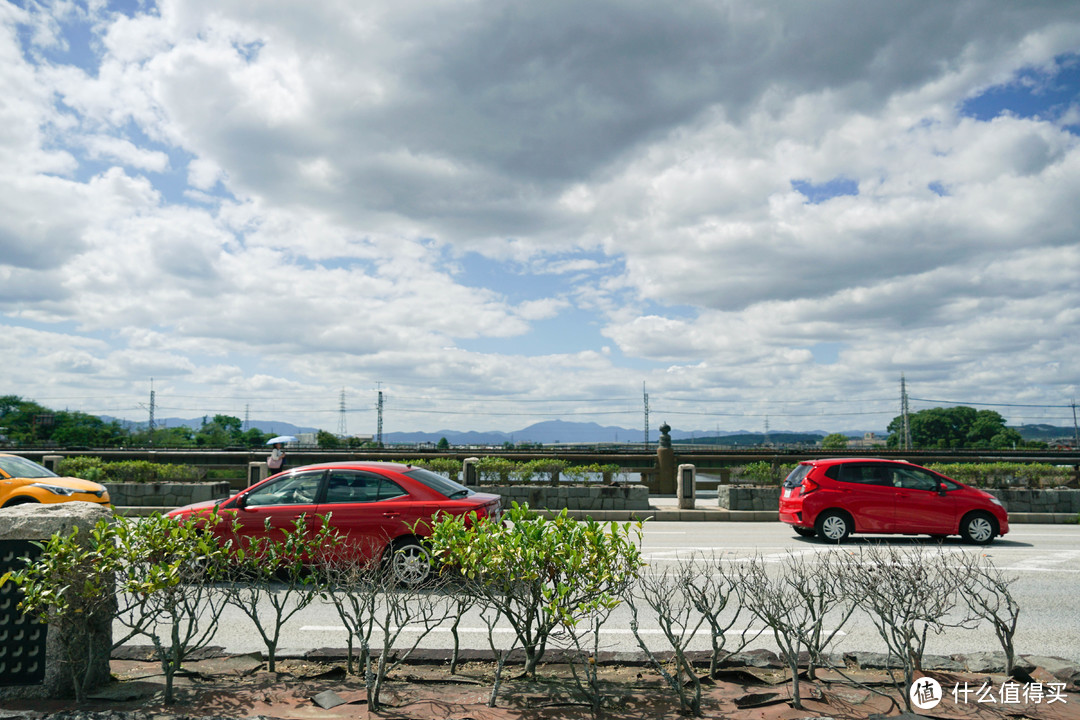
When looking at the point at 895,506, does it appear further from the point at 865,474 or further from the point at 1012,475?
the point at 1012,475

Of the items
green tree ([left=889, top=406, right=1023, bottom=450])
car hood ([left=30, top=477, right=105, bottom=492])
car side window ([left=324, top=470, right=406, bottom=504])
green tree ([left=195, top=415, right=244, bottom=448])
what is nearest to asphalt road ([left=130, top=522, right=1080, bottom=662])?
car side window ([left=324, top=470, right=406, bottom=504])

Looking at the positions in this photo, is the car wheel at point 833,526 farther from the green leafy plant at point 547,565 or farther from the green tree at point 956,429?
the green tree at point 956,429

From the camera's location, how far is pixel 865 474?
1305 centimetres

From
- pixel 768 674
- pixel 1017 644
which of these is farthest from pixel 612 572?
pixel 1017 644

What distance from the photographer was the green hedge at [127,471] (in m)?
18.7

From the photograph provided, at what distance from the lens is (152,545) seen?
4.59 metres

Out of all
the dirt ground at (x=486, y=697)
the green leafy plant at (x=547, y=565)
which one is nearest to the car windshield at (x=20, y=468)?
the dirt ground at (x=486, y=697)

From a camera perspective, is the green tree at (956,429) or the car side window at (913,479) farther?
the green tree at (956,429)

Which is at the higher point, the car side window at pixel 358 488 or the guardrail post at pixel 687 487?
the car side window at pixel 358 488

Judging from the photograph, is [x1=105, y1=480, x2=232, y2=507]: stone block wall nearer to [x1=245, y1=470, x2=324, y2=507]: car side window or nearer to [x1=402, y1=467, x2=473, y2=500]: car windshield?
[x1=245, y1=470, x2=324, y2=507]: car side window

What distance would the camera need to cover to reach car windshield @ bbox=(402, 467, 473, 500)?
9.11m

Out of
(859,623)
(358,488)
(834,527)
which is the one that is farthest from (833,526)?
(358,488)

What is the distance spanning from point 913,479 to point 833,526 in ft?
5.63

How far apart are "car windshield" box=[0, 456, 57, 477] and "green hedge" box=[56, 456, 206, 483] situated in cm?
432
